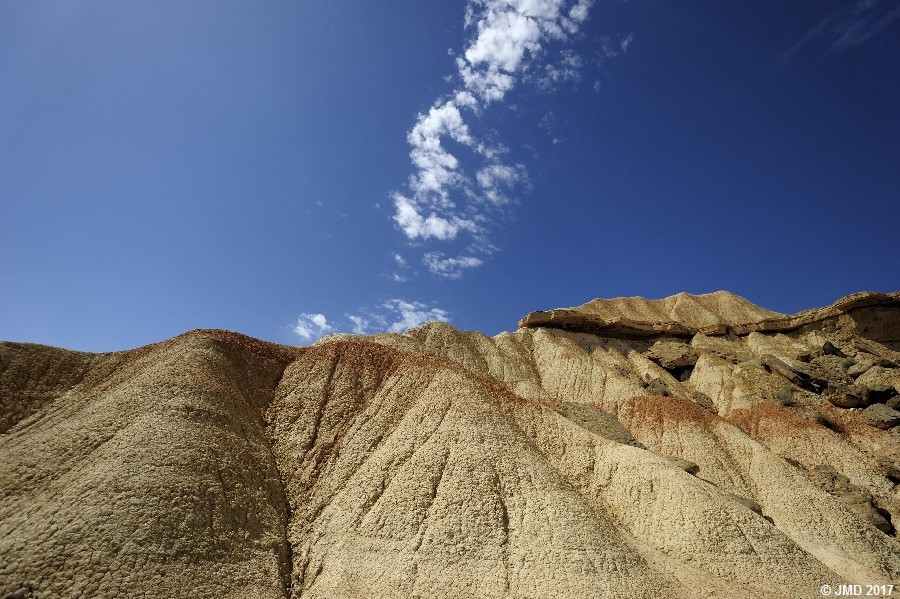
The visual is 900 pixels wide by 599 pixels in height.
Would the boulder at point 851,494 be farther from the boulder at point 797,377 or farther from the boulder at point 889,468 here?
the boulder at point 797,377

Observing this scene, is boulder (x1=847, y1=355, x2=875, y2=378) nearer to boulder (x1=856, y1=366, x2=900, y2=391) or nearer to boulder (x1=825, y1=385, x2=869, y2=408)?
boulder (x1=856, y1=366, x2=900, y2=391)

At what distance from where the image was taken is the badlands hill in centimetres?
1522

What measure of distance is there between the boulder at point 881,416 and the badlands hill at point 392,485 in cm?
13

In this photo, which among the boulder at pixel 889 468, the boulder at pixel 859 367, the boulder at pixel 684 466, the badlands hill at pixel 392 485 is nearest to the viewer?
the badlands hill at pixel 392 485

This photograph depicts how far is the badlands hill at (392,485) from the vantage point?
15.2 meters

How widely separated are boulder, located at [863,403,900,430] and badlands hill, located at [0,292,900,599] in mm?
132

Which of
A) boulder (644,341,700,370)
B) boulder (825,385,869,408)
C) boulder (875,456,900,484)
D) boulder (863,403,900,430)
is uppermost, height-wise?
boulder (644,341,700,370)

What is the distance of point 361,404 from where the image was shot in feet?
82.9

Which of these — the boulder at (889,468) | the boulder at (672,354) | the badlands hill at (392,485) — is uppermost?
the boulder at (672,354)

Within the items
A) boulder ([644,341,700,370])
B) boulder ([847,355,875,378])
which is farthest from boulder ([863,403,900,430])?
boulder ([644,341,700,370])

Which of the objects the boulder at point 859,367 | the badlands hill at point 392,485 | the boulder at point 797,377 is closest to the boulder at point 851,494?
the badlands hill at point 392,485

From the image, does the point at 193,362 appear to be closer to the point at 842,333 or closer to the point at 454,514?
the point at 454,514

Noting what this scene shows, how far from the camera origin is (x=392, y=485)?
64.4 ft

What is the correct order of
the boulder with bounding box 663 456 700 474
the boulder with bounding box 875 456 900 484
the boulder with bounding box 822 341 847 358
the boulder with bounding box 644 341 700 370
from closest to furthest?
the boulder with bounding box 663 456 700 474 < the boulder with bounding box 875 456 900 484 < the boulder with bounding box 822 341 847 358 < the boulder with bounding box 644 341 700 370
